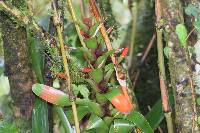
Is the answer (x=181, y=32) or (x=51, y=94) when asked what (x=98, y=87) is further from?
(x=181, y=32)

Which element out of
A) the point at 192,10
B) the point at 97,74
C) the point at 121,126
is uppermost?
the point at 192,10

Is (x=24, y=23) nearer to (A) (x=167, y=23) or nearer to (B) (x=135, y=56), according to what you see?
(A) (x=167, y=23)

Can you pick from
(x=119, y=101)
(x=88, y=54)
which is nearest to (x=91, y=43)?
(x=88, y=54)

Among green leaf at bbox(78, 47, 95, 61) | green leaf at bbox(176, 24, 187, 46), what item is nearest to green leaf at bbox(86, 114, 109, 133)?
green leaf at bbox(78, 47, 95, 61)

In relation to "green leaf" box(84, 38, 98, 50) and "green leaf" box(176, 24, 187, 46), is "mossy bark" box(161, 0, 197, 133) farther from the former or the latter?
"green leaf" box(84, 38, 98, 50)

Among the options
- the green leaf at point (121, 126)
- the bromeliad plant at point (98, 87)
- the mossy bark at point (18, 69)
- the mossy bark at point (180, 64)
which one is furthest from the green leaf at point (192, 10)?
the mossy bark at point (18, 69)

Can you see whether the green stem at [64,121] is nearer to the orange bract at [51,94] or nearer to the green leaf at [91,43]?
the orange bract at [51,94]
